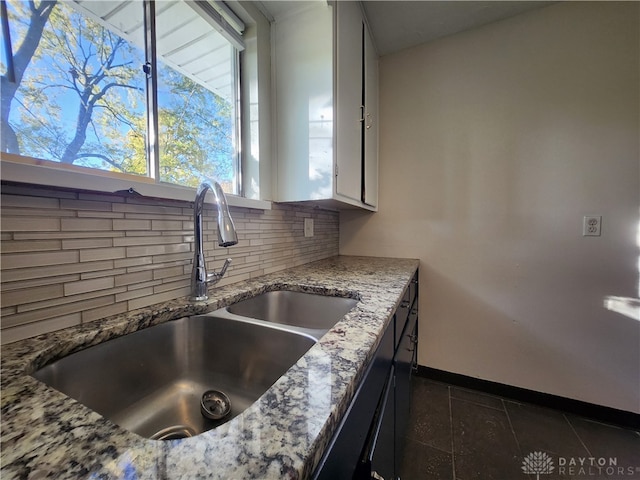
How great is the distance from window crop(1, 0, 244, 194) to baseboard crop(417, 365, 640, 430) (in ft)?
6.08

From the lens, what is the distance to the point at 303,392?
37 centimetres

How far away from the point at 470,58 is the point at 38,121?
215cm

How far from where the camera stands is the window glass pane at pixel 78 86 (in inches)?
21.7

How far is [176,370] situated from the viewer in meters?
0.69

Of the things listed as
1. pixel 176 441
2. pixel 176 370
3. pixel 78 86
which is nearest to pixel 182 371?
pixel 176 370

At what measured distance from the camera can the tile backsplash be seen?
0.50 m

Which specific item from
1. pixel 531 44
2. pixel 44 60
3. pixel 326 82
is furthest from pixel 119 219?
pixel 531 44

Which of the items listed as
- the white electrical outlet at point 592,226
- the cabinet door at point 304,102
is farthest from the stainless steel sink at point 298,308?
the white electrical outlet at point 592,226

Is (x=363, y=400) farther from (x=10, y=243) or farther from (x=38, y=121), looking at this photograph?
(x=38, y=121)

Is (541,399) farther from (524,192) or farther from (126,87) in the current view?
(126,87)

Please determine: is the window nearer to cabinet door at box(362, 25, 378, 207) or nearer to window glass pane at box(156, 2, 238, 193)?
window glass pane at box(156, 2, 238, 193)

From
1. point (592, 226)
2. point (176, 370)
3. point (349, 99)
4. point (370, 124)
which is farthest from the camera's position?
point (370, 124)

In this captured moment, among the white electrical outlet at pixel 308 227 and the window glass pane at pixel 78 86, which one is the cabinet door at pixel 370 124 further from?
the window glass pane at pixel 78 86

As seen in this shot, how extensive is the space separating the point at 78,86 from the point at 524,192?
209 centimetres
